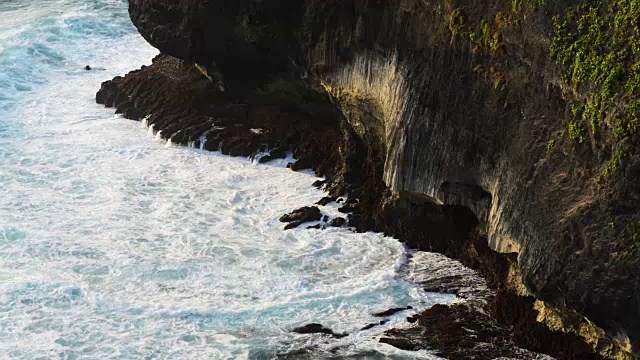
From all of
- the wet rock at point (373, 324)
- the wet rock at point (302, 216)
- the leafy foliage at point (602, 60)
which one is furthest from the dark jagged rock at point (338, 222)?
the leafy foliage at point (602, 60)

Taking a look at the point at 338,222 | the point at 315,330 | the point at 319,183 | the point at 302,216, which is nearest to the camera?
the point at 315,330

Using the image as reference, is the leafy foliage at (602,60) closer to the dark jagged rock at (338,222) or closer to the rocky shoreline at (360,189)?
the rocky shoreline at (360,189)

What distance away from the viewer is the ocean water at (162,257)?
22.1 m

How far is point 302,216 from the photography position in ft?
91.9

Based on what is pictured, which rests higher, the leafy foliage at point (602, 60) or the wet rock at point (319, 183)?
the leafy foliage at point (602, 60)

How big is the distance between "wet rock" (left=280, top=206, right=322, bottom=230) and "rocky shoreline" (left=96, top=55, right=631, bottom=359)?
1.6 inches

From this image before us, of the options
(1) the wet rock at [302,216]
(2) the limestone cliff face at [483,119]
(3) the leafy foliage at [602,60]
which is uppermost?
(3) the leafy foliage at [602,60]

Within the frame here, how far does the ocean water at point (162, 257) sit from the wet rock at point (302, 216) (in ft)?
1.37

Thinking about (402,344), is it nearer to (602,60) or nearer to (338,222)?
(338,222)

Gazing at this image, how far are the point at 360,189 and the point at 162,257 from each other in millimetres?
6247

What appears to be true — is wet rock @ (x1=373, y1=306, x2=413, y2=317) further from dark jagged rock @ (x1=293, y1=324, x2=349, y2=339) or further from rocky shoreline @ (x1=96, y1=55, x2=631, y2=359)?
dark jagged rock @ (x1=293, y1=324, x2=349, y2=339)

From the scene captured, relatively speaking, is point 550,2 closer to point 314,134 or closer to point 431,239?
point 431,239

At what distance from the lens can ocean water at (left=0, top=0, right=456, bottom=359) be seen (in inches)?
869

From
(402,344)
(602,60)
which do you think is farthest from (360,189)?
(602,60)
